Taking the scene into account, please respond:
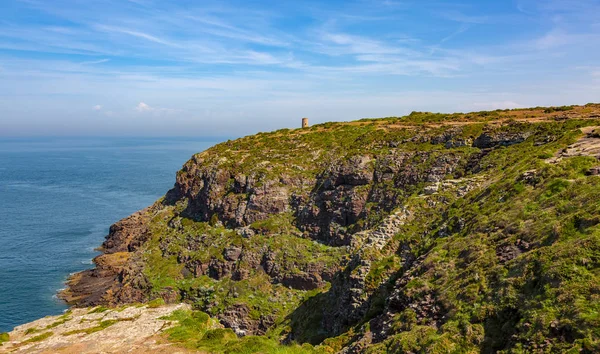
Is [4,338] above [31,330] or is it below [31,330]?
above

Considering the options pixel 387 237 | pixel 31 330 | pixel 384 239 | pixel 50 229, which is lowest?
pixel 50 229

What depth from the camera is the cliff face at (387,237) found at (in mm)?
17828

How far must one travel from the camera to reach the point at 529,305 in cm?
1628

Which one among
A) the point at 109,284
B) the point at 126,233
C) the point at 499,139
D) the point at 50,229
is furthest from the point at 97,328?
the point at 50,229

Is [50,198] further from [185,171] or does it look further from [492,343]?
[492,343]

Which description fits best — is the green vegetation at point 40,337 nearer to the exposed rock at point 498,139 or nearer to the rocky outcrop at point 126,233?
the exposed rock at point 498,139

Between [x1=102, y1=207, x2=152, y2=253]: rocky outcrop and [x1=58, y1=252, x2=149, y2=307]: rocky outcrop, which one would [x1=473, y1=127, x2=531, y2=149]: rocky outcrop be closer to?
[x1=58, y1=252, x2=149, y2=307]: rocky outcrop

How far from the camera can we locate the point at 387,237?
3528 centimetres

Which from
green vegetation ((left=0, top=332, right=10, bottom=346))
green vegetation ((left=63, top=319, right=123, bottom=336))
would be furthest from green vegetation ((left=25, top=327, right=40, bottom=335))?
green vegetation ((left=63, top=319, right=123, bottom=336))

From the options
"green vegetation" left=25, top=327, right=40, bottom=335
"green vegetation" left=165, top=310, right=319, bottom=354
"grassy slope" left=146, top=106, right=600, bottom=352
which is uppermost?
"grassy slope" left=146, top=106, right=600, bottom=352

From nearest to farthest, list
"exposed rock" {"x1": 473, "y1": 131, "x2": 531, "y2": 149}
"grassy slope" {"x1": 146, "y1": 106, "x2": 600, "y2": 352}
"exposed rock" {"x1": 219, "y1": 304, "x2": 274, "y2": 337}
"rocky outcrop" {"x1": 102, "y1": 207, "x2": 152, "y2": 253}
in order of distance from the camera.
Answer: "grassy slope" {"x1": 146, "y1": 106, "x2": 600, "y2": 352}
"exposed rock" {"x1": 473, "y1": 131, "x2": 531, "y2": 149}
"exposed rock" {"x1": 219, "y1": 304, "x2": 274, "y2": 337}
"rocky outcrop" {"x1": 102, "y1": 207, "x2": 152, "y2": 253}

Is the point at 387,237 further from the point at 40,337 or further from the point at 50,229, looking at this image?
the point at 50,229

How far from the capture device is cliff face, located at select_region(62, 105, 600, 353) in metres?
17.8

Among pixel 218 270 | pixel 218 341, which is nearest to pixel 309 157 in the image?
pixel 218 270
